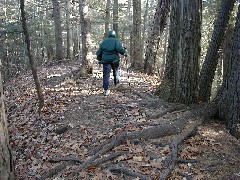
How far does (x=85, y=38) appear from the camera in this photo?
13508 mm

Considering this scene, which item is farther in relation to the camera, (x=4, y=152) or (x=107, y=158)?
(x=107, y=158)

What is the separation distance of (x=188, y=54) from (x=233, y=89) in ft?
6.17

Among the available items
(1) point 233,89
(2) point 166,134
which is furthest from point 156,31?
(2) point 166,134

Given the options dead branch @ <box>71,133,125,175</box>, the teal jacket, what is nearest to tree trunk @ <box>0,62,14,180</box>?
dead branch @ <box>71,133,125,175</box>

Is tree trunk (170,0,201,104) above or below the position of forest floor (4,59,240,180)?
above

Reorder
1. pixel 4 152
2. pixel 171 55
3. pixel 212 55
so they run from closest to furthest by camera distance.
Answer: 1. pixel 4 152
2. pixel 212 55
3. pixel 171 55

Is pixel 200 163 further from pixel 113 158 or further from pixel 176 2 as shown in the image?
pixel 176 2

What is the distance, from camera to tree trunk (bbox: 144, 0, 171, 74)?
15.3m

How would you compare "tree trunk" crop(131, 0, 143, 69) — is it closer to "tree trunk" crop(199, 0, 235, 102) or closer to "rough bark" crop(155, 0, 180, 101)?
"rough bark" crop(155, 0, 180, 101)

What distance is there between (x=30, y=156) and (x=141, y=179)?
137 inches

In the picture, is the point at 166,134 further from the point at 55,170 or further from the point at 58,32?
the point at 58,32

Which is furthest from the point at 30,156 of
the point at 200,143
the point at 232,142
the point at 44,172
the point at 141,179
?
the point at 232,142

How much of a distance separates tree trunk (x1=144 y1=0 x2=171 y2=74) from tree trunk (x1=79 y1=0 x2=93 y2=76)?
Result: 12.7 ft

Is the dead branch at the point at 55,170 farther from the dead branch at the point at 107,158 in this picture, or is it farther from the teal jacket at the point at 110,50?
the teal jacket at the point at 110,50
